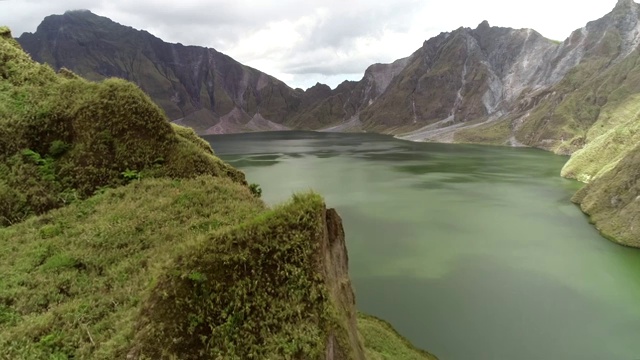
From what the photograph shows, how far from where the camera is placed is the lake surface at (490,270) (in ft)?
81.2

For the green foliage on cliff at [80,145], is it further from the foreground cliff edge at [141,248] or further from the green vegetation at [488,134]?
the green vegetation at [488,134]

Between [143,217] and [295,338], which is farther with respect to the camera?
[143,217]

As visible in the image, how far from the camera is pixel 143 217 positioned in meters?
13.4

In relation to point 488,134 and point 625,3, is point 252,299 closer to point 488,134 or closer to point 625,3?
point 488,134

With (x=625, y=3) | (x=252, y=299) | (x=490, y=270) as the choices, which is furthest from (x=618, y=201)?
(x=625, y=3)

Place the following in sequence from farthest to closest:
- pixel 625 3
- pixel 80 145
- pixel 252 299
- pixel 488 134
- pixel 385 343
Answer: pixel 625 3 < pixel 488 134 < pixel 385 343 < pixel 80 145 < pixel 252 299

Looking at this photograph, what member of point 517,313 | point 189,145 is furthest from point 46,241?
point 517,313

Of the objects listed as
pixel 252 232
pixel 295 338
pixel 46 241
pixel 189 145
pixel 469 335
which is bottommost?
pixel 469 335

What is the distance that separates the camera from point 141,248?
12.1 metres

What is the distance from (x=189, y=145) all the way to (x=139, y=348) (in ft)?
37.2

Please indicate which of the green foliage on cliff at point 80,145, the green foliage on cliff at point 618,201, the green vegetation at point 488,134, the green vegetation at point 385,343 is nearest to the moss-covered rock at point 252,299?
the green foliage on cliff at point 80,145

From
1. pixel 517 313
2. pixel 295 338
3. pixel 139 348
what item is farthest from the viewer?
→ pixel 517 313

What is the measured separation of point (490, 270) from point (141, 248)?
30.2m

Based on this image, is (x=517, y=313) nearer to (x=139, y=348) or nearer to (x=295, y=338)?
(x=295, y=338)
